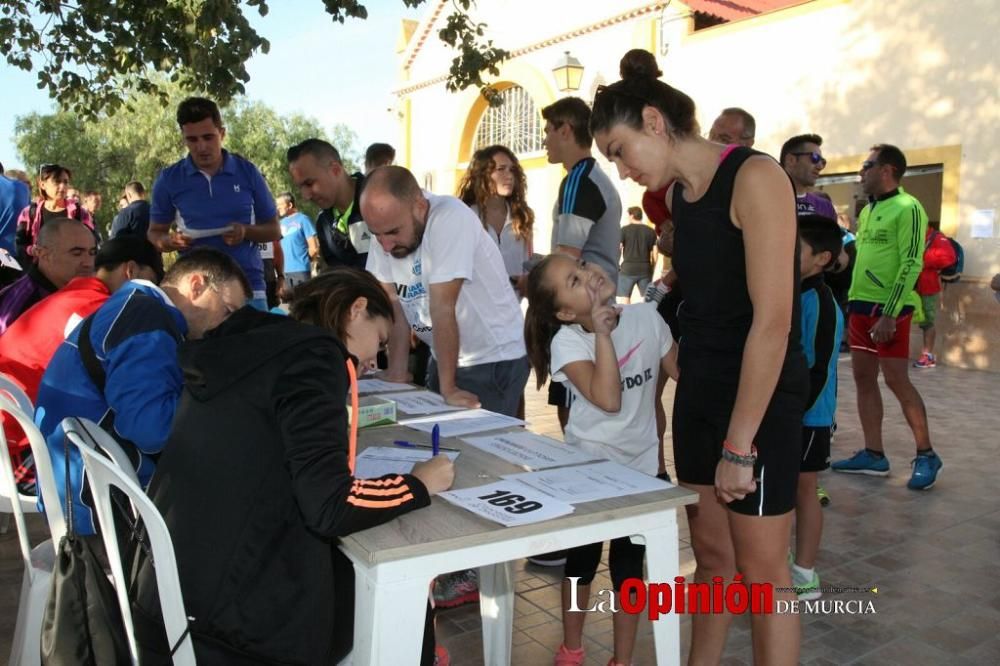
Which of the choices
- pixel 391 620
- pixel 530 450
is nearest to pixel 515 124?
pixel 530 450

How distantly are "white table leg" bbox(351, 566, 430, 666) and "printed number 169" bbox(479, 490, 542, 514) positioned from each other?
0.81ft

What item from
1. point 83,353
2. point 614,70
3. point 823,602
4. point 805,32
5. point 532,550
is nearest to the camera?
point 532,550

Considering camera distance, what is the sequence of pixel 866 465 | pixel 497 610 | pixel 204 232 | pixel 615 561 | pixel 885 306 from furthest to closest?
1. pixel 866 465
2. pixel 885 306
3. pixel 204 232
4. pixel 497 610
5. pixel 615 561

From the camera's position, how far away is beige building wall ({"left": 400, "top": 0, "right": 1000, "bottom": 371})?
9.44 metres

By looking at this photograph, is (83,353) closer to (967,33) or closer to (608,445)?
(608,445)

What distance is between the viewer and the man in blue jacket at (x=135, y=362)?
7.14ft

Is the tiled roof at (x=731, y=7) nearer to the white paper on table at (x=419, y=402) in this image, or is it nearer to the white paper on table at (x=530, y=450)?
the white paper on table at (x=419, y=402)

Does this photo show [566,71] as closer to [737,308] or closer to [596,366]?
[596,366]

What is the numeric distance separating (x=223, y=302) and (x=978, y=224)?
9502mm

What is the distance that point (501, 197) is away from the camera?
15.7 ft

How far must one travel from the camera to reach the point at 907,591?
3.29 meters

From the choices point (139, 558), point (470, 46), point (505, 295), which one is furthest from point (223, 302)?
point (470, 46)

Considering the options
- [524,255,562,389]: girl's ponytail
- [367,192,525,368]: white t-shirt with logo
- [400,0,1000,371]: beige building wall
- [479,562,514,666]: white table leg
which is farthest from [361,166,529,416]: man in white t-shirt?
[400,0,1000,371]: beige building wall

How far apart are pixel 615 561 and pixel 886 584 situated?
5.32 feet
